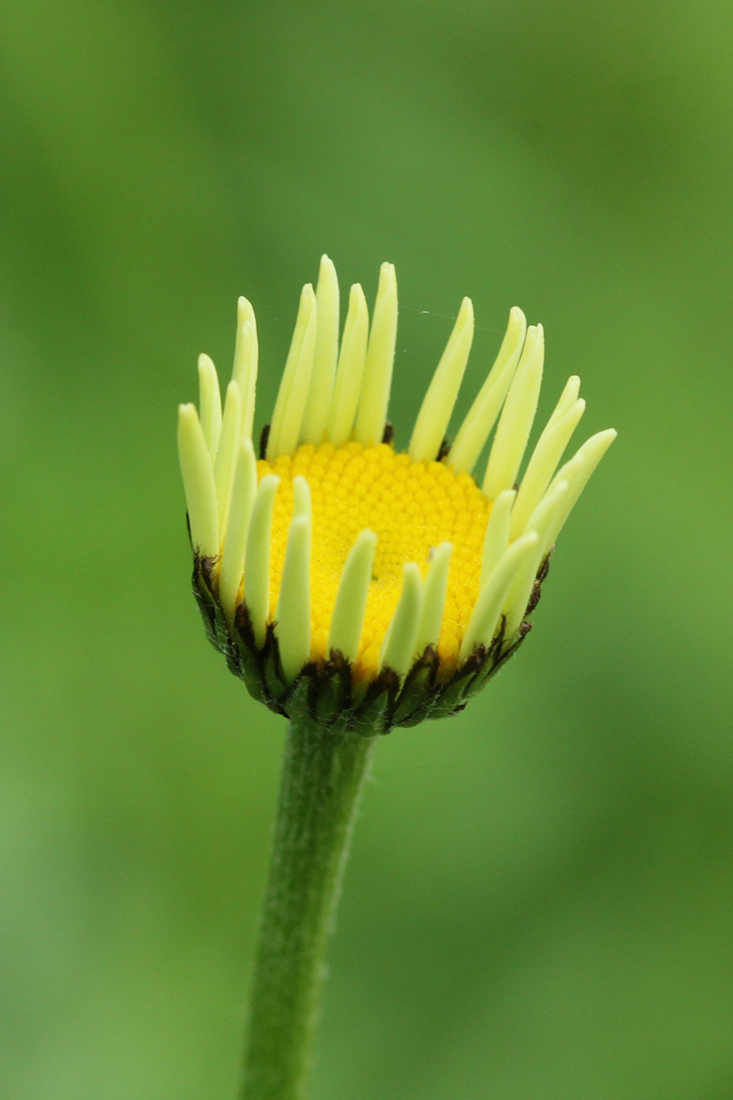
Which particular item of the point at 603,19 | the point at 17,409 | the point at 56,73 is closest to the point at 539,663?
the point at 17,409

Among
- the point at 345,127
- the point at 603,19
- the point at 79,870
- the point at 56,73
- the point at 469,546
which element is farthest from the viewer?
the point at 603,19

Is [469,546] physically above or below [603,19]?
below

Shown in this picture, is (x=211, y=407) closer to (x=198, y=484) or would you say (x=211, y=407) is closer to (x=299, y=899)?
(x=198, y=484)

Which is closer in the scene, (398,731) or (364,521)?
(364,521)

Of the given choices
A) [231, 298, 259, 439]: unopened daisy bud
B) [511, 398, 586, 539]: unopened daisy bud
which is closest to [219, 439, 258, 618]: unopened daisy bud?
[231, 298, 259, 439]: unopened daisy bud

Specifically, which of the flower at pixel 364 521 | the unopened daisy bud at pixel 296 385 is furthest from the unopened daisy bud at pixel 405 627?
the unopened daisy bud at pixel 296 385

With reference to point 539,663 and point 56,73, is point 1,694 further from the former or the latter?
point 56,73

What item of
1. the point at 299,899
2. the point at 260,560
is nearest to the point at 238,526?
the point at 260,560
